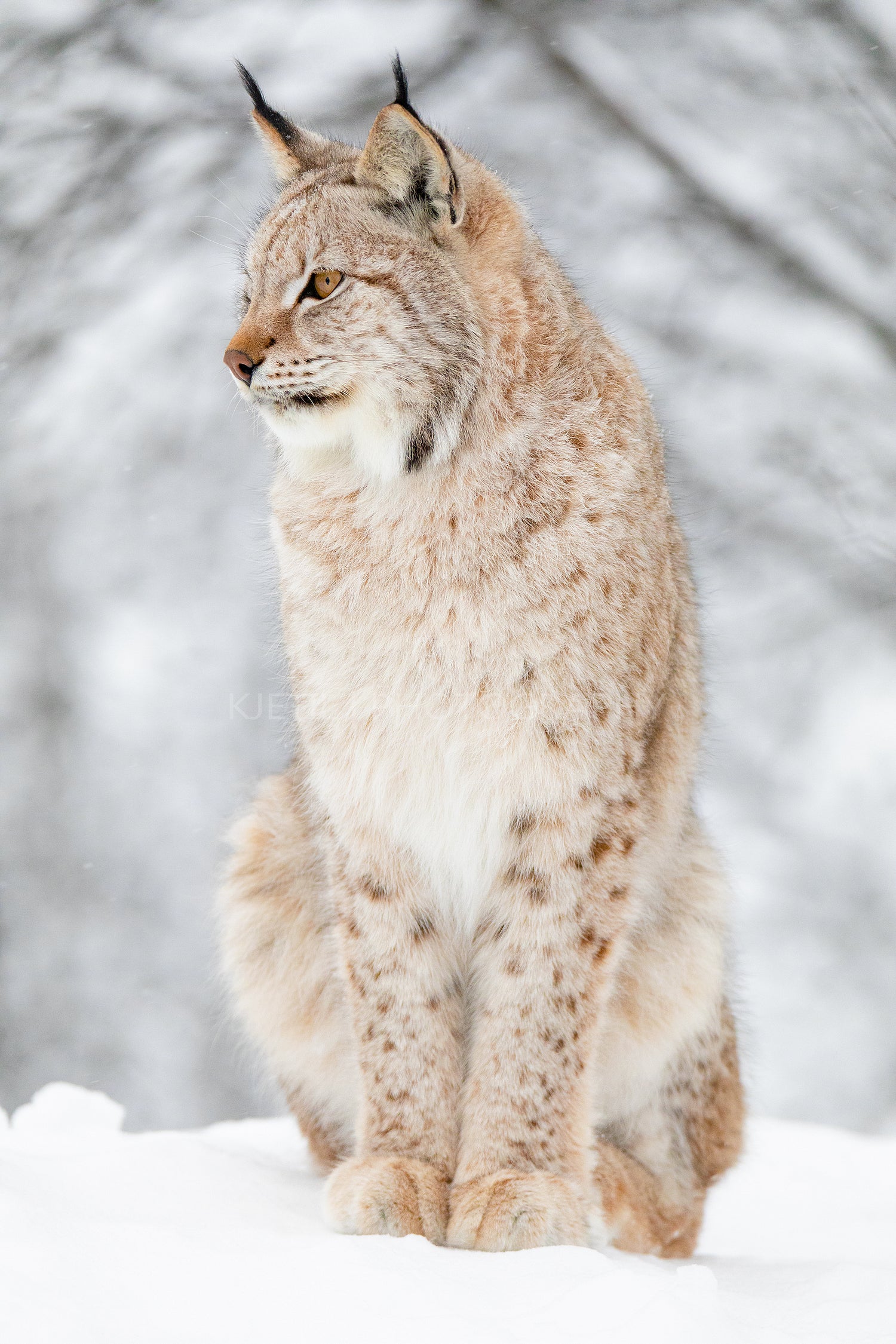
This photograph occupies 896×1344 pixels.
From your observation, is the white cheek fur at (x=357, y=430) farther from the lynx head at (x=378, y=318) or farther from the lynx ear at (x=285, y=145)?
the lynx ear at (x=285, y=145)

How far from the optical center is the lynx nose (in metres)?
2.79

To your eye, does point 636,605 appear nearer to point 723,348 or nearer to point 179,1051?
point 723,348

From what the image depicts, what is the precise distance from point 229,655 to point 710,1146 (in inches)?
155

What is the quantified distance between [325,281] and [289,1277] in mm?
1855

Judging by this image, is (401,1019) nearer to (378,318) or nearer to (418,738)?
(418,738)

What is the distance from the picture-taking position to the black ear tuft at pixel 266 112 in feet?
10.2

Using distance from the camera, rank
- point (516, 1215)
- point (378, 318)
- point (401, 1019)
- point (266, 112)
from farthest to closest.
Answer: point (266, 112)
point (401, 1019)
point (378, 318)
point (516, 1215)

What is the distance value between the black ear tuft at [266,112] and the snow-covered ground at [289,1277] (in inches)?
89.1

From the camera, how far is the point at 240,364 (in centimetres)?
279

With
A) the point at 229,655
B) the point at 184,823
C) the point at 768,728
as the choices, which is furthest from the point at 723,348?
the point at 184,823

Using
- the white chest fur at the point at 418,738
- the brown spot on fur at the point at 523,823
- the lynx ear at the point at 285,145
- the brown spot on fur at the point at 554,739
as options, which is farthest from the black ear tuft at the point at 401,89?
the brown spot on fur at the point at 523,823

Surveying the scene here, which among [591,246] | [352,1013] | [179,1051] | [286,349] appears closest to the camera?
[286,349]

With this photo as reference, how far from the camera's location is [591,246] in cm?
591

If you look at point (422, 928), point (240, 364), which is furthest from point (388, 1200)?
point (240, 364)
